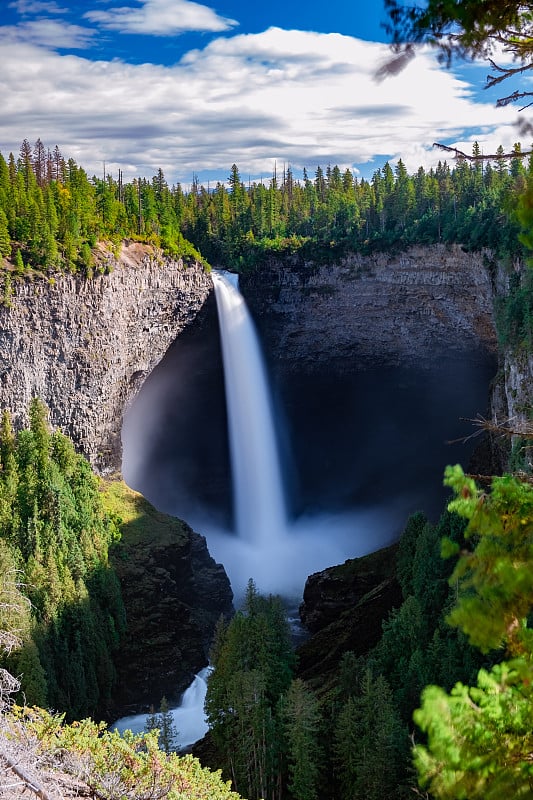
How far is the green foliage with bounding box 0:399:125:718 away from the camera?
29.2m

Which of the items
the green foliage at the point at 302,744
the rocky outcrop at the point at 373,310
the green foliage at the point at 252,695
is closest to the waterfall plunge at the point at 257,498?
the rocky outcrop at the point at 373,310

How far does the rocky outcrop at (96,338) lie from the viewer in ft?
115

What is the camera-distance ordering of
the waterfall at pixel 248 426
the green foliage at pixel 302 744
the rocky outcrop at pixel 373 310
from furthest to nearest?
the waterfall at pixel 248 426, the rocky outcrop at pixel 373 310, the green foliage at pixel 302 744

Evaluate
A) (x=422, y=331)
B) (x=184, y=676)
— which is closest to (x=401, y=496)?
(x=422, y=331)

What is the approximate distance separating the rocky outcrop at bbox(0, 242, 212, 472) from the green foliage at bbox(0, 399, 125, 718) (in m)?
2.82

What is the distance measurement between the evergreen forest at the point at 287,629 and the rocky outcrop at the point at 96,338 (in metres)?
1.29

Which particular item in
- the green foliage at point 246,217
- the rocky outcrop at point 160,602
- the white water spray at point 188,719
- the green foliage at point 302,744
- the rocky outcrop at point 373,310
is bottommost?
the white water spray at point 188,719

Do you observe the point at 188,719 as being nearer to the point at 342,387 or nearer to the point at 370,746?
the point at 370,746

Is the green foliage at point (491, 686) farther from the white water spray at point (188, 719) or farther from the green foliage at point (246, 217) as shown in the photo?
the green foliage at point (246, 217)

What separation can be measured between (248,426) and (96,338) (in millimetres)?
15933

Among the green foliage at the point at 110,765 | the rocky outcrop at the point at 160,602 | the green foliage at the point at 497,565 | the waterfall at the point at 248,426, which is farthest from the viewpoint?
the waterfall at the point at 248,426

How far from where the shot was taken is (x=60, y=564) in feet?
102

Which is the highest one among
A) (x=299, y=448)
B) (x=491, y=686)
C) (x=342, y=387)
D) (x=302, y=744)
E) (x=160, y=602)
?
(x=491, y=686)

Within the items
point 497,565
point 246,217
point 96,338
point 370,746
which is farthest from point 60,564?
point 246,217
